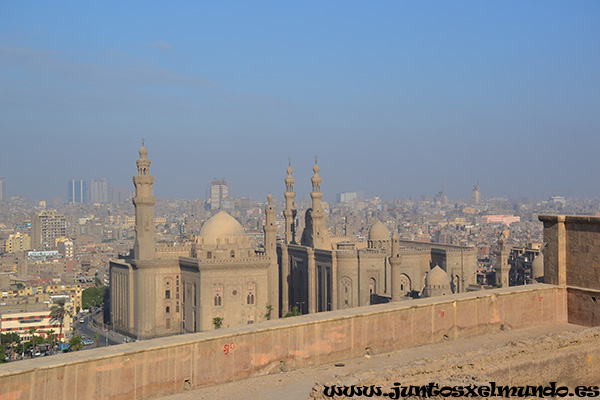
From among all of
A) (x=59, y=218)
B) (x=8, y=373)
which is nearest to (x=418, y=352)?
(x=8, y=373)

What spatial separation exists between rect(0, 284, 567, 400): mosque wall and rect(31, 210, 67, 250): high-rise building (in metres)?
125

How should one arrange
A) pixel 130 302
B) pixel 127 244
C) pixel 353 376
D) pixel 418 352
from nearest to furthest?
pixel 353 376, pixel 418 352, pixel 130 302, pixel 127 244

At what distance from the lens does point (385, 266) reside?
4819cm

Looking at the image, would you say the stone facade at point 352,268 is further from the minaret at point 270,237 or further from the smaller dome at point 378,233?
the minaret at point 270,237

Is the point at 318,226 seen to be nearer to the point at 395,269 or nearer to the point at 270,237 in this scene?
the point at 270,237

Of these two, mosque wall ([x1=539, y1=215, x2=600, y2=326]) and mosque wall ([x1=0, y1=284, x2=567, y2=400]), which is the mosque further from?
mosque wall ([x1=0, y1=284, x2=567, y2=400])

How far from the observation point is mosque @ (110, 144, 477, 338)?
4469 centimetres

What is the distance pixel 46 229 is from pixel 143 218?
10314 cm

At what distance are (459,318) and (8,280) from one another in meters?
71.7

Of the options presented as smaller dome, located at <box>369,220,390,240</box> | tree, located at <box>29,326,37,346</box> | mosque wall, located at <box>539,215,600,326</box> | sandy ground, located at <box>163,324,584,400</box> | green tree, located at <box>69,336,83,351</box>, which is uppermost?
mosque wall, located at <box>539,215,600,326</box>

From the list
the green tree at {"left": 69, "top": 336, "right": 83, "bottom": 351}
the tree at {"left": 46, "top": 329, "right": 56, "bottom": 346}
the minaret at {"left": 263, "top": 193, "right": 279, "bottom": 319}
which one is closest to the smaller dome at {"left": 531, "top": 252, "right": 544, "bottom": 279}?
the minaret at {"left": 263, "top": 193, "right": 279, "bottom": 319}

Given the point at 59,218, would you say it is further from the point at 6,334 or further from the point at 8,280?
the point at 6,334

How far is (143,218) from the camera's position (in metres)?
47.1

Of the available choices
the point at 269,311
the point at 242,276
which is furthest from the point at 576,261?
the point at 269,311
